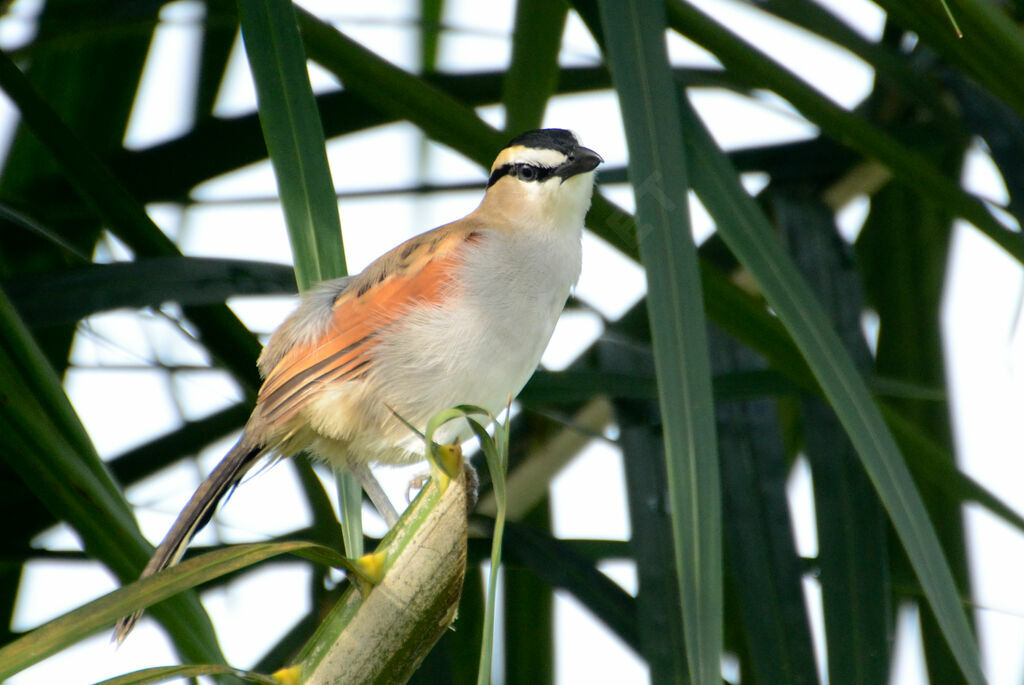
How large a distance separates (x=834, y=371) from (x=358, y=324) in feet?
2.43

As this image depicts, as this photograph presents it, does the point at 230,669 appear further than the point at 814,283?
No

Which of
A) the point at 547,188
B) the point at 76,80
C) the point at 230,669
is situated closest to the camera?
the point at 230,669

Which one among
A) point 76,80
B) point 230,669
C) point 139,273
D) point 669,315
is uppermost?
point 76,80

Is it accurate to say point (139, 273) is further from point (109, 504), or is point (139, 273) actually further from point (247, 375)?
point (109, 504)

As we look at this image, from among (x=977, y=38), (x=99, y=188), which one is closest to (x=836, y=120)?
(x=977, y=38)

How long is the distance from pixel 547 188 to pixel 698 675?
1079 millimetres

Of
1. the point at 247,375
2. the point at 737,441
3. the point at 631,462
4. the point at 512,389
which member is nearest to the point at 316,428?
the point at 247,375

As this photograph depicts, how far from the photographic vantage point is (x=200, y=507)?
1.35 m

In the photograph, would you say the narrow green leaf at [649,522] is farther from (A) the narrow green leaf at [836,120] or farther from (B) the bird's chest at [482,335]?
(A) the narrow green leaf at [836,120]

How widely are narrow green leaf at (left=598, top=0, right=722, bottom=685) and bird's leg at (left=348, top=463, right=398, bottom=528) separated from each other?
2.06 ft

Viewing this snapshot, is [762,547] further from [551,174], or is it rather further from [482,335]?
[551,174]

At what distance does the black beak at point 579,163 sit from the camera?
179 centimetres

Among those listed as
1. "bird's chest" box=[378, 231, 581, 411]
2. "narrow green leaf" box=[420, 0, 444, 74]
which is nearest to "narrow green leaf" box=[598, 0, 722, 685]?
"bird's chest" box=[378, 231, 581, 411]

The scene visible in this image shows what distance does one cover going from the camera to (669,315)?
1.03 m
